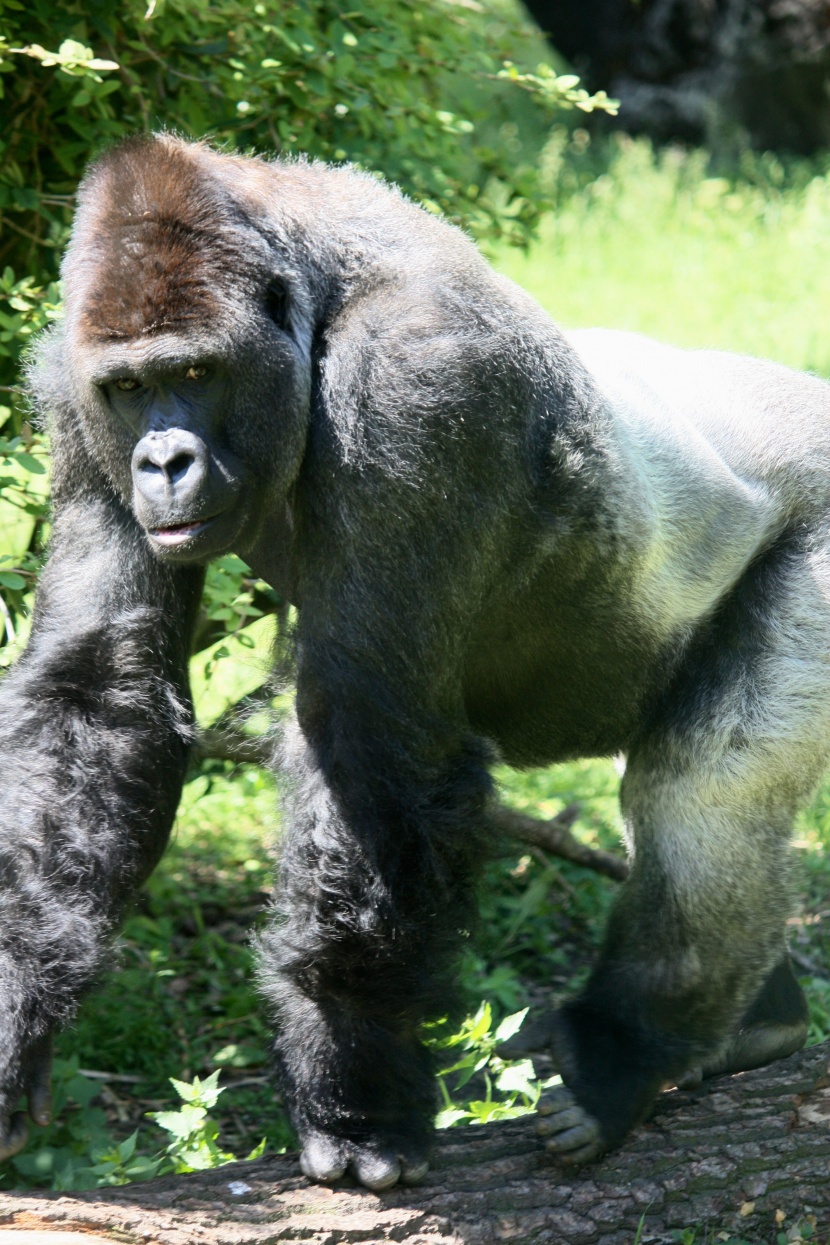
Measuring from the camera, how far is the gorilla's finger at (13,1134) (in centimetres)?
298

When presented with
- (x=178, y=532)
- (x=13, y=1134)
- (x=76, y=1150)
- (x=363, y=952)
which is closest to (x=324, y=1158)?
(x=363, y=952)

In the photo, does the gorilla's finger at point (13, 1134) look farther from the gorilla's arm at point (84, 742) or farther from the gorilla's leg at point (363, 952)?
the gorilla's leg at point (363, 952)

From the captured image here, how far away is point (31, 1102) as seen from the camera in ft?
9.98

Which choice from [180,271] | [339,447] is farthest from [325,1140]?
[180,271]

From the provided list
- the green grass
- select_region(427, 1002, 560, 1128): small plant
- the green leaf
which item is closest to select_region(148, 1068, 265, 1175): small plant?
select_region(427, 1002, 560, 1128): small plant

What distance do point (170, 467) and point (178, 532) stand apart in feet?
0.43

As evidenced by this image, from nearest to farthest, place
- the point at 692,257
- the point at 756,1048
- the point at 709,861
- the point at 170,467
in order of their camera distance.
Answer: the point at 170,467 < the point at 709,861 < the point at 756,1048 < the point at 692,257

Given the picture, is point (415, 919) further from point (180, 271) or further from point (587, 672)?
point (180, 271)

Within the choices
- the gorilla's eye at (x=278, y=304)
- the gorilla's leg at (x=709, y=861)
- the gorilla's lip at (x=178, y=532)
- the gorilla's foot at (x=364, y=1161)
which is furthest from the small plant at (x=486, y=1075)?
the gorilla's eye at (x=278, y=304)

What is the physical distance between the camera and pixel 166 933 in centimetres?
479

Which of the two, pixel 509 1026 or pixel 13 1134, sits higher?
pixel 509 1026

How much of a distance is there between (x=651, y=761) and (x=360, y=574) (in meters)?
1.11

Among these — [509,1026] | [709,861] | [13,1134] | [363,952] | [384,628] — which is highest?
[384,628]

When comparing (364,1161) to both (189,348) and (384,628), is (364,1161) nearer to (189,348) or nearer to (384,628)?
(384,628)
